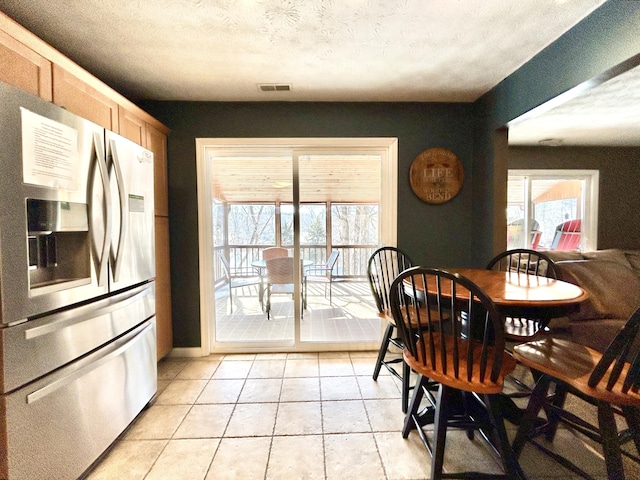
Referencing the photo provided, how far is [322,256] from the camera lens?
10.9 feet

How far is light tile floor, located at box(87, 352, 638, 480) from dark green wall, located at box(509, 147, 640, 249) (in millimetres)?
3691

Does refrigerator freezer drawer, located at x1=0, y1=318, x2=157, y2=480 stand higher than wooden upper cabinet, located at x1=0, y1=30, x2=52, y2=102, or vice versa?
wooden upper cabinet, located at x1=0, y1=30, x2=52, y2=102

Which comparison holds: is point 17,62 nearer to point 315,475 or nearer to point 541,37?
point 315,475

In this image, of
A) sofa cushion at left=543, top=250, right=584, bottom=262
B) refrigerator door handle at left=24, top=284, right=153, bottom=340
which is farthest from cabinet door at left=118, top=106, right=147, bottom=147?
sofa cushion at left=543, top=250, right=584, bottom=262

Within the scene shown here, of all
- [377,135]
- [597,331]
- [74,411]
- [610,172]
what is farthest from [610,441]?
[610,172]

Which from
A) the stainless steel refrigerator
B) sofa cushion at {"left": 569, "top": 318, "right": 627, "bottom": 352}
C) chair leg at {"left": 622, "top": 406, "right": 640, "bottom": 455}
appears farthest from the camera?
sofa cushion at {"left": 569, "top": 318, "right": 627, "bottom": 352}

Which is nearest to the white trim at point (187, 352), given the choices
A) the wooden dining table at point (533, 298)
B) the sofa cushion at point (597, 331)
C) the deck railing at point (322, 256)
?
the deck railing at point (322, 256)

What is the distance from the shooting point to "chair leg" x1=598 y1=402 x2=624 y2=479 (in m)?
1.09

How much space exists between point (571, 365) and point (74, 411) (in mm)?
2334

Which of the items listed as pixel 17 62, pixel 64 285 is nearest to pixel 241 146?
pixel 17 62

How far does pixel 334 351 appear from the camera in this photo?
2.74m

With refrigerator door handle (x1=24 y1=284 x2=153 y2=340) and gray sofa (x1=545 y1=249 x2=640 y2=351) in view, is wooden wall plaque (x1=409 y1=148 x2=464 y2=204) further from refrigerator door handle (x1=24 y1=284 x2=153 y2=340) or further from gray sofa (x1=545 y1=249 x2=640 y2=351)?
refrigerator door handle (x1=24 y1=284 x2=153 y2=340)

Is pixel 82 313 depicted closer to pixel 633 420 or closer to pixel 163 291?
pixel 163 291

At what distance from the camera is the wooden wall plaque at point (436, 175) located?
262 centimetres
